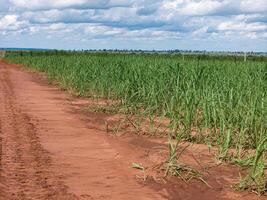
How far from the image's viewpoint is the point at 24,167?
20.3 feet

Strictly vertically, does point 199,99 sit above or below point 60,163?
above

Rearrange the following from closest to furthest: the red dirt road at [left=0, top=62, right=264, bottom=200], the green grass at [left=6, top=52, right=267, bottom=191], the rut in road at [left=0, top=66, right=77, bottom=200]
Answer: the rut in road at [left=0, top=66, right=77, bottom=200], the red dirt road at [left=0, top=62, right=264, bottom=200], the green grass at [left=6, top=52, right=267, bottom=191]

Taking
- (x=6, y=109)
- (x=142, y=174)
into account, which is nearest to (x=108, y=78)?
(x=6, y=109)

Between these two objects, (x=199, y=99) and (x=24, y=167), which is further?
(x=199, y=99)

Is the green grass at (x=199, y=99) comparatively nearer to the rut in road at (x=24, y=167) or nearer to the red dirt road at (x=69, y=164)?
the red dirt road at (x=69, y=164)

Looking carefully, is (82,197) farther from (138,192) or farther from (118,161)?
(118,161)

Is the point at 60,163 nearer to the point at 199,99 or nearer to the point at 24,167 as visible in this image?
the point at 24,167

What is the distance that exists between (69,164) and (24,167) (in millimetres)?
621

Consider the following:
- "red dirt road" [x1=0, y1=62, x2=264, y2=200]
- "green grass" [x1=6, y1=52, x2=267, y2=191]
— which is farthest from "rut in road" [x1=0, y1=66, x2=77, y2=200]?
"green grass" [x1=6, y1=52, x2=267, y2=191]

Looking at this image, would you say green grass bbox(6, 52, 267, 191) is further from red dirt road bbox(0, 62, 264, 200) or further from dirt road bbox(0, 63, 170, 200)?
dirt road bbox(0, 63, 170, 200)

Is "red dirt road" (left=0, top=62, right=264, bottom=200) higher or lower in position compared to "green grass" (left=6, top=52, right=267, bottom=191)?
lower

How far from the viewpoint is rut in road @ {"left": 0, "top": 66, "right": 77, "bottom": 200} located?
516 centimetres

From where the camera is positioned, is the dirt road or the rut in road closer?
the rut in road


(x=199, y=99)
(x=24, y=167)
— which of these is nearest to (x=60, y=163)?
(x=24, y=167)
